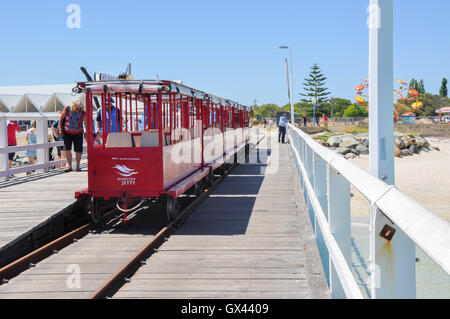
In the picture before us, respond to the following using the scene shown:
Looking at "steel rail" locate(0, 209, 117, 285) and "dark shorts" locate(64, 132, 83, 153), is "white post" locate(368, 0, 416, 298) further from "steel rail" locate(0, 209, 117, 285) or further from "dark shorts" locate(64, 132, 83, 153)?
"dark shorts" locate(64, 132, 83, 153)

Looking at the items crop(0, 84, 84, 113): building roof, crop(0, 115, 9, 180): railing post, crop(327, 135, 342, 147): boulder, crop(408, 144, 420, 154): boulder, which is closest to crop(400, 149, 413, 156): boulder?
crop(408, 144, 420, 154): boulder

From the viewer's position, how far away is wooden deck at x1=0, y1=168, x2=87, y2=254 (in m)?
7.94

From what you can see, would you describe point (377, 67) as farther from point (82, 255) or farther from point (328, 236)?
point (82, 255)

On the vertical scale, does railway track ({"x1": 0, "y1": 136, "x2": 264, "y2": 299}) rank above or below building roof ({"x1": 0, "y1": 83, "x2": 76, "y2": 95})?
below

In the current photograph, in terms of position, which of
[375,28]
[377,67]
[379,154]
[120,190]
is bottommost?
[120,190]

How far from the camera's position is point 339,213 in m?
4.12

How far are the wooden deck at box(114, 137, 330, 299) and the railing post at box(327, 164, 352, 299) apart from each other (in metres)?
0.81

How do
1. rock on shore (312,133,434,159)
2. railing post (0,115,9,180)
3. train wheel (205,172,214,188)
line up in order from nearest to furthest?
railing post (0,115,9,180), train wheel (205,172,214,188), rock on shore (312,133,434,159)

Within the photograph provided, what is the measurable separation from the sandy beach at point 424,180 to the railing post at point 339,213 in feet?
59.6

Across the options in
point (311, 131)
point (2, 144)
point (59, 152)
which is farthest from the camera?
point (311, 131)

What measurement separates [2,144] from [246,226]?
683 cm

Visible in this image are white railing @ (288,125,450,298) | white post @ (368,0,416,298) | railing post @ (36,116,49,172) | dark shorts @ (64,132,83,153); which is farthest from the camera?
Result: railing post @ (36,116,49,172)

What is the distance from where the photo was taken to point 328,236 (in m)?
4.25

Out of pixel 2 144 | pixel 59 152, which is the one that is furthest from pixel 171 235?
pixel 59 152
